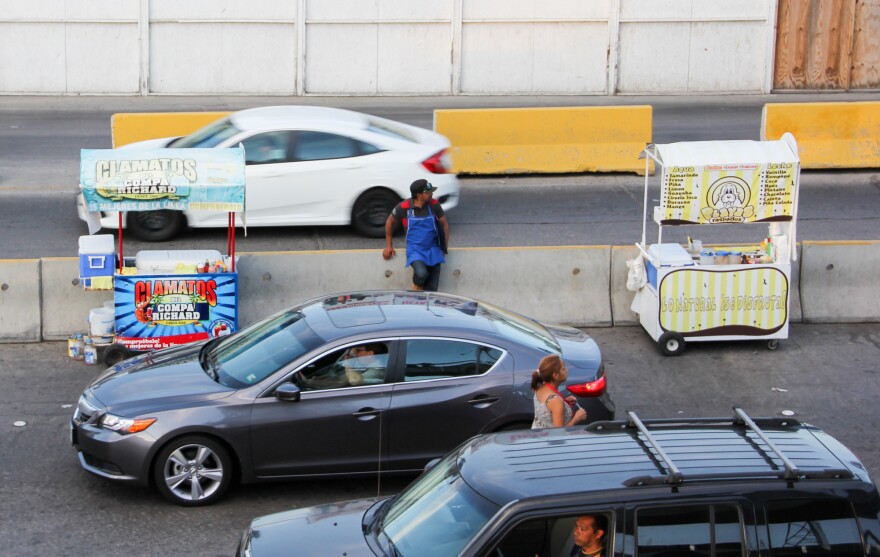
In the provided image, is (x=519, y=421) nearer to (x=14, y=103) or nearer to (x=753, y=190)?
(x=753, y=190)

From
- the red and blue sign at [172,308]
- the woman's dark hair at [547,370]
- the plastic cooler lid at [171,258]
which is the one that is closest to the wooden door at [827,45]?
the plastic cooler lid at [171,258]

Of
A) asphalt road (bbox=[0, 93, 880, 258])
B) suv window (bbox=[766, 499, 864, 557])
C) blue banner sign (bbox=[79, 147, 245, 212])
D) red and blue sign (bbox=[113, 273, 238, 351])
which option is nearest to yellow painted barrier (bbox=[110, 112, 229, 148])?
asphalt road (bbox=[0, 93, 880, 258])

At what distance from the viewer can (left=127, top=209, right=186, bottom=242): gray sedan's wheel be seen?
49.8 ft

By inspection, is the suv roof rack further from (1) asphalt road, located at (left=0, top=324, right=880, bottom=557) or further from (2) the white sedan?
(2) the white sedan

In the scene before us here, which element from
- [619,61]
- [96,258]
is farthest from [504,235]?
[619,61]

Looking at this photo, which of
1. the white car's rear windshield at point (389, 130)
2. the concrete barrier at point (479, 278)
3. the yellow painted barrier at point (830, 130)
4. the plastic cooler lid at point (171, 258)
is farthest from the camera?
the yellow painted barrier at point (830, 130)

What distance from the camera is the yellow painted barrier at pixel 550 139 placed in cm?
1870

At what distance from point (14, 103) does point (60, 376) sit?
17.5m

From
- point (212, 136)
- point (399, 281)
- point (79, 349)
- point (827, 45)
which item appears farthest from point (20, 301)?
point (827, 45)

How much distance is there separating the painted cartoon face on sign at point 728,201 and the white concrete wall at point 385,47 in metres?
17.3

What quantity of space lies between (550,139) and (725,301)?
7.18m

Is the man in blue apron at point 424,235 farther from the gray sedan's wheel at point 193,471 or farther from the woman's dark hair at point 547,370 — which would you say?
the woman's dark hair at point 547,370

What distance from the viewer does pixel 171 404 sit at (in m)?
8.54

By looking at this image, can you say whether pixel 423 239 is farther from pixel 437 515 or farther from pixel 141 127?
pixel 141 127
